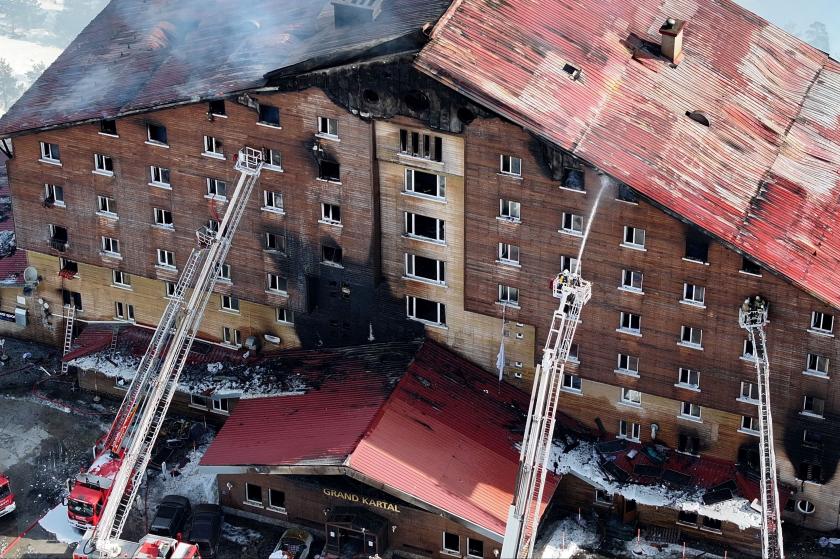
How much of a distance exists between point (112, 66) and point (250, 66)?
45.3ft

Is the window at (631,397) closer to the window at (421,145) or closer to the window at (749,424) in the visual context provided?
the window at (749,424)

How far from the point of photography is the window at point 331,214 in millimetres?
88750

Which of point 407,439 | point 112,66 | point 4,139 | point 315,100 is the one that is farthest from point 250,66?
point 407,439

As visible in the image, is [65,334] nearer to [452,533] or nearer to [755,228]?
[452,533]

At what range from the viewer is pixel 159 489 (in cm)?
9081

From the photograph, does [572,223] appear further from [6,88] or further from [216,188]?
[6,88]

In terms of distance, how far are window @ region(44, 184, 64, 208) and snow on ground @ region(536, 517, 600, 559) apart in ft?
135

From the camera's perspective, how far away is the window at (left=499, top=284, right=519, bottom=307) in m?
86.8

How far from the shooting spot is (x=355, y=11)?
87.5 meters

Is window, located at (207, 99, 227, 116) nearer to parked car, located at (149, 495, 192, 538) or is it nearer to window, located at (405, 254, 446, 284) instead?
window, located at (405, 254, 446, 284)

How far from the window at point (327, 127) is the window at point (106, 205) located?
18.0 metres

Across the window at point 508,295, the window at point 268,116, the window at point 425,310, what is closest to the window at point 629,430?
the window at point 508,295

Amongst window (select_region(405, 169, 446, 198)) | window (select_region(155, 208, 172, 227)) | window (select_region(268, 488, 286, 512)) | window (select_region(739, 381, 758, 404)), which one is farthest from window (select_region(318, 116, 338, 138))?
window (select_region(739, 381, 758, 404))

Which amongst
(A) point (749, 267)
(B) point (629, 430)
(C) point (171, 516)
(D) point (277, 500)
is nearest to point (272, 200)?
(D) point (277, 500)
